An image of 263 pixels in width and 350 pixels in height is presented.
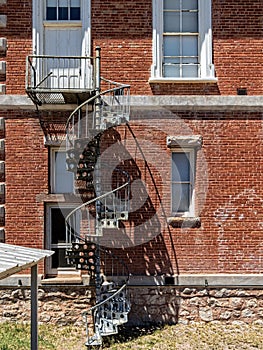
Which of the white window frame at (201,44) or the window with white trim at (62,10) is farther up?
the window with white trim at (62,10)

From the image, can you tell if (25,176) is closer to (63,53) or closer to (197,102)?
(63,53)

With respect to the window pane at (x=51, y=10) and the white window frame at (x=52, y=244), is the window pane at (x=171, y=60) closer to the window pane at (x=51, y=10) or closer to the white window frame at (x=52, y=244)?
the window pane at (x=51, y=10)

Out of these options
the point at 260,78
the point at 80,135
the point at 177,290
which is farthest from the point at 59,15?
the point at 177,290

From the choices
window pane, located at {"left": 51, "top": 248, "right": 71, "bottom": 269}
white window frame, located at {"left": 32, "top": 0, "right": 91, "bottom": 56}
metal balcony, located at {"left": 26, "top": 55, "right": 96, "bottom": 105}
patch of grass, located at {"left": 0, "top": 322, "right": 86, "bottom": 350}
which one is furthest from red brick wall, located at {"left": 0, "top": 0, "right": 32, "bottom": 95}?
patch of grass, located at {"left": 0, "top": 322, "right": 86, "bottom": 350}

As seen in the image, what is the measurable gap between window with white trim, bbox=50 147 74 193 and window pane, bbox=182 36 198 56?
3.28 m

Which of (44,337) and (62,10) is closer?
(44,337)

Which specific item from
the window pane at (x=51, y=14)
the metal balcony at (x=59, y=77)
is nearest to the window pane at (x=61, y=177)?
the metal balcony at (x=59, y=77)

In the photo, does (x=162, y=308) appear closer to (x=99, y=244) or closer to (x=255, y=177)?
(x=99, y=244)

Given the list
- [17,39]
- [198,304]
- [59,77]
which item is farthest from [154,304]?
[17,39]

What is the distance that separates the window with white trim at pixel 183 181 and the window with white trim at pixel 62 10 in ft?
11.4

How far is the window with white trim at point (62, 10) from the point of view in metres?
11.5

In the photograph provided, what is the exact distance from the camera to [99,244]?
1089 cm

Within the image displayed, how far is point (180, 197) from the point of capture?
11.4 metres

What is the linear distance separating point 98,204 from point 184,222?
186 cm
